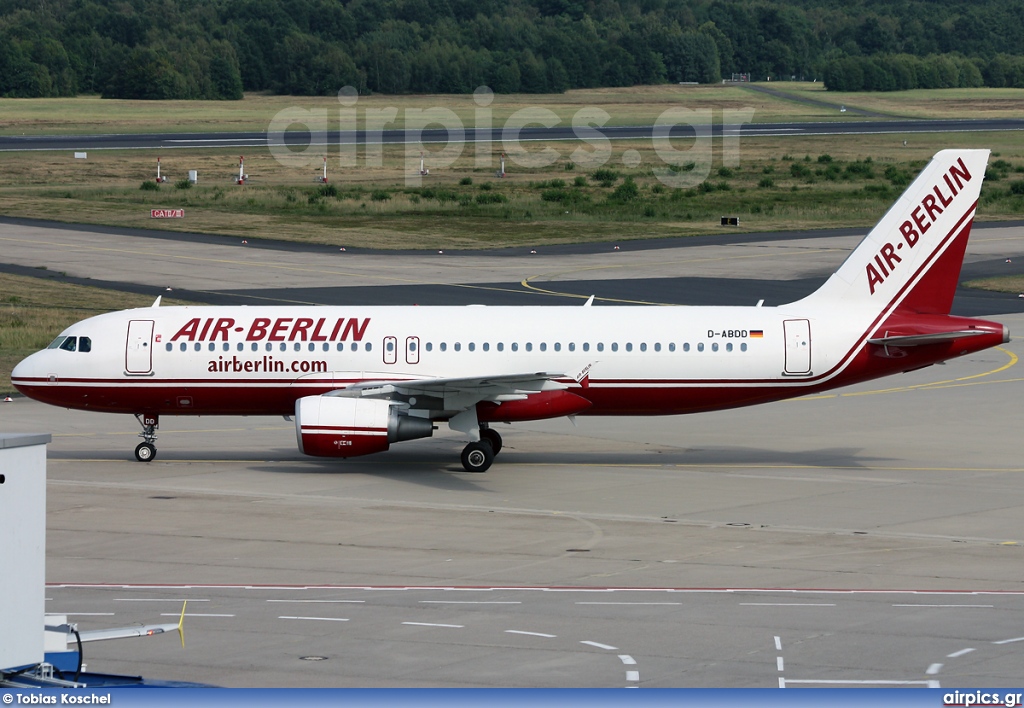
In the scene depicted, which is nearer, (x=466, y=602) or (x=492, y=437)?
(x=466, y=602)

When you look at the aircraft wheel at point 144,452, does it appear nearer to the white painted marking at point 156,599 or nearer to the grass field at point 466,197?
the white painted marking at point 156,599

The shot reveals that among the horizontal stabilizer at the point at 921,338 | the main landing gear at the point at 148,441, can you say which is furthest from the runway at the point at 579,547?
the horizontal stabilizer at the point at 921,338

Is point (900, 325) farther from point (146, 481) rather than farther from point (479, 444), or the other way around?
point (146, 481)

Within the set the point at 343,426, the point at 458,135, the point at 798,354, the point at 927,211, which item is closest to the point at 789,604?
the point at 798,354

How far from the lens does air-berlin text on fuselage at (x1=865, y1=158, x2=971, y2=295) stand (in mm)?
38406

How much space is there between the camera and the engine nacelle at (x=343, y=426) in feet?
117

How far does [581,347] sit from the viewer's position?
37938 millimetres

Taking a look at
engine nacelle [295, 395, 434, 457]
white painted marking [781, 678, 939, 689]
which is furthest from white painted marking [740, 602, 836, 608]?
engine nacelle [295, 395, 434, 457]

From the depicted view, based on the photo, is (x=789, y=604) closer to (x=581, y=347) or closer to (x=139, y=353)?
(x=581, y=347)

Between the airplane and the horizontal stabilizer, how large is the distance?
0.04m

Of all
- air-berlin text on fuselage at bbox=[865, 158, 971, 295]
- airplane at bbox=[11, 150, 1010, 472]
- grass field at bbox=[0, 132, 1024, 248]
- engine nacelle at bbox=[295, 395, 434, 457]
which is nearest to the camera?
engine nacelle at bbox=[295, 395, 434, 457]

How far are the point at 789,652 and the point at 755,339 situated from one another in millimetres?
17027

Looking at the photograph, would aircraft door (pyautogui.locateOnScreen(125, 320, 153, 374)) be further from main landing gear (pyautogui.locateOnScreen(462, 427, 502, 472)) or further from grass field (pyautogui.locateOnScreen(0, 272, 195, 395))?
grass field (pyautogui.locateOnScreen(0, 272, 195, 395))

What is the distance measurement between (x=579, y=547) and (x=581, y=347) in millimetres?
9485
